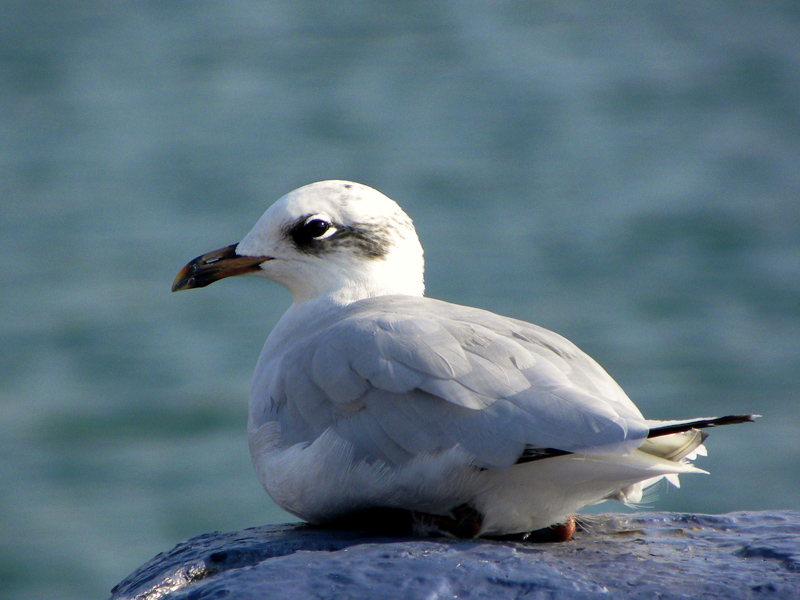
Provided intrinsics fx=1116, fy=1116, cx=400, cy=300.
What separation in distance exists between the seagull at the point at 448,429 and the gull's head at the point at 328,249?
1.43ft

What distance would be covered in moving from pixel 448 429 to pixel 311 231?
5.06ft

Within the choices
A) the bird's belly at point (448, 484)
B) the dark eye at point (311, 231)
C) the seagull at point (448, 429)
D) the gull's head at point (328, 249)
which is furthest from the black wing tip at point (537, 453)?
the dark eye at point (311, 231)

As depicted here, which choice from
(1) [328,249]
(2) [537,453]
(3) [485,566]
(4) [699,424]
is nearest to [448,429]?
(2) [537,453]

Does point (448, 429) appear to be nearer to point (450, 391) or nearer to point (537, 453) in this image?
point (450, 391)

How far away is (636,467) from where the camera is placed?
369 centimetres

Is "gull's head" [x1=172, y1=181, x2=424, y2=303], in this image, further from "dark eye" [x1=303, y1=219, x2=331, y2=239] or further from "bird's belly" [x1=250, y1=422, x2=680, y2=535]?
"bird's belly" [x1=250, y1=422, x2=680, y2=535]

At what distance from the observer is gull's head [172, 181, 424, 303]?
499 cm

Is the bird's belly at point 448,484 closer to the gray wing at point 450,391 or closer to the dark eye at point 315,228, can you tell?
the gray wing at point 450,391

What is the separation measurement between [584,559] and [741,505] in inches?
242

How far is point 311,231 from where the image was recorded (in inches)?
196

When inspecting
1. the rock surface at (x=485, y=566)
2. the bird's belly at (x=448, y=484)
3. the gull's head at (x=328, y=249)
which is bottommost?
the rock surface at (x=485, y=566)

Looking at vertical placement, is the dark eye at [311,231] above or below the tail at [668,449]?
above

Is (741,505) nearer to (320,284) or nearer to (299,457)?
(320,284)

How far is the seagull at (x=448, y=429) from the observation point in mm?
3625
